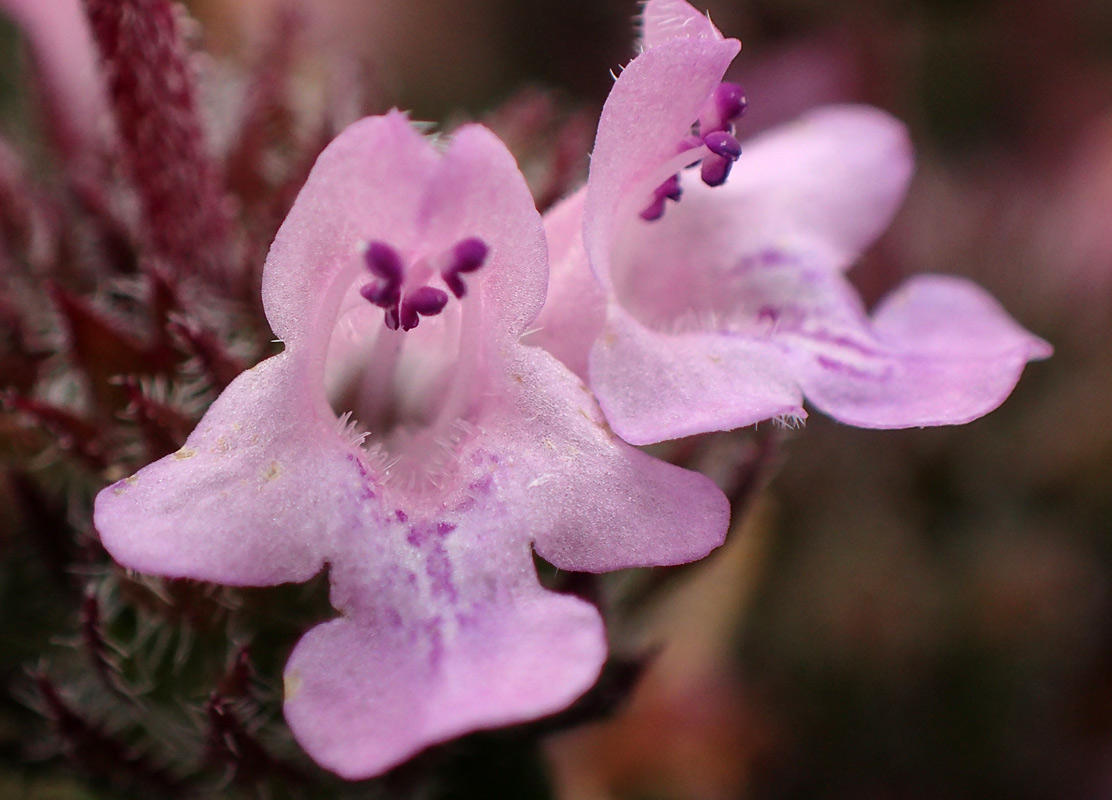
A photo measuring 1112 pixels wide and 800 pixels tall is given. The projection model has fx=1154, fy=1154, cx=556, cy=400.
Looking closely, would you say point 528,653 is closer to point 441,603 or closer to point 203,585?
point 441,603

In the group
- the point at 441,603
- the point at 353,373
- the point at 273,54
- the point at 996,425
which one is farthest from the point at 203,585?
the point at 996,425

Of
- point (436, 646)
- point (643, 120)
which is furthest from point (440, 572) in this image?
point (643, 120)

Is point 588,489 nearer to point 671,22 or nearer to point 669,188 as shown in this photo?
point 669,188

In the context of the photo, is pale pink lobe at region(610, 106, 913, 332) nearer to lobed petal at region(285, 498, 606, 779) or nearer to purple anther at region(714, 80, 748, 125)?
purple anther at region(714, 80, 748, 125)

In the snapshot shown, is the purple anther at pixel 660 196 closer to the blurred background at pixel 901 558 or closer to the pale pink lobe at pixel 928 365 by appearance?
the pale pink lobe at pixel 928 365

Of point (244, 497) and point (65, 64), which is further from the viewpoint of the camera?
point (65, 64)

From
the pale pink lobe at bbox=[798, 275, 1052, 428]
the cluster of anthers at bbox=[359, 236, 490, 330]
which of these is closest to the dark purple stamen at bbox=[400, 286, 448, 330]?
the cluster of anthers at bbox=[359, 236, 490, 330]
